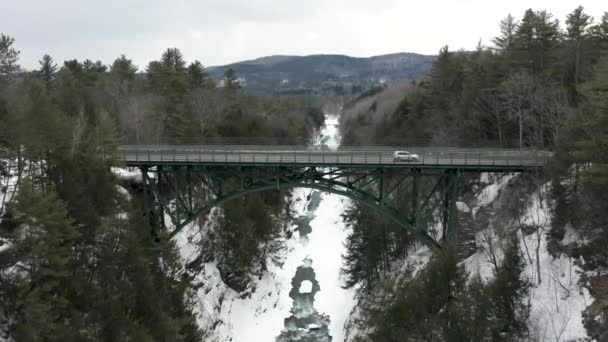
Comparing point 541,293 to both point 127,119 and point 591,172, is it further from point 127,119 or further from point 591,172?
point 127,119

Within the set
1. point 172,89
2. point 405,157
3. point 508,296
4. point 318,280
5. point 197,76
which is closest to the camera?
point 508,296

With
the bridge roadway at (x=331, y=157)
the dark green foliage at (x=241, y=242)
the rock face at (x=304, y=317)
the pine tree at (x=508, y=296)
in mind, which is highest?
the bridge roadway at (x=331, y=157)

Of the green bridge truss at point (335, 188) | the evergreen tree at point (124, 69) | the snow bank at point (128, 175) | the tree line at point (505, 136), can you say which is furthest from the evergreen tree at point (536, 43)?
the evergreen tree at point (124, 69)

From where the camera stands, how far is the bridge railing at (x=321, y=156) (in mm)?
22797

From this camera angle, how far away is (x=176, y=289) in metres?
21.1

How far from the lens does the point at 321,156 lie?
24562mm

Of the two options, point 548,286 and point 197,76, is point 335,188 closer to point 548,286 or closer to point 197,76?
point 548,286

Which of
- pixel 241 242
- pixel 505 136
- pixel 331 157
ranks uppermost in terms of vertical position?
pixel 505 136

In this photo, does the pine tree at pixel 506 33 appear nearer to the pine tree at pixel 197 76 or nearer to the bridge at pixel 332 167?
the bridge at pixel 332 167

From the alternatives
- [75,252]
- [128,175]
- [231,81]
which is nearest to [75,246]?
[75,252]

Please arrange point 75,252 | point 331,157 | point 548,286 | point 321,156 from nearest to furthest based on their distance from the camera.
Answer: point 75,252
point 548,286
point 331,157
point 321,156

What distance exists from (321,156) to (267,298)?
1150 centimetres

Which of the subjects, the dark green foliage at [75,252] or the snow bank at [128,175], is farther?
the snow bank at [128,175]

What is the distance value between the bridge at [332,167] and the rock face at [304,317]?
345 inches
